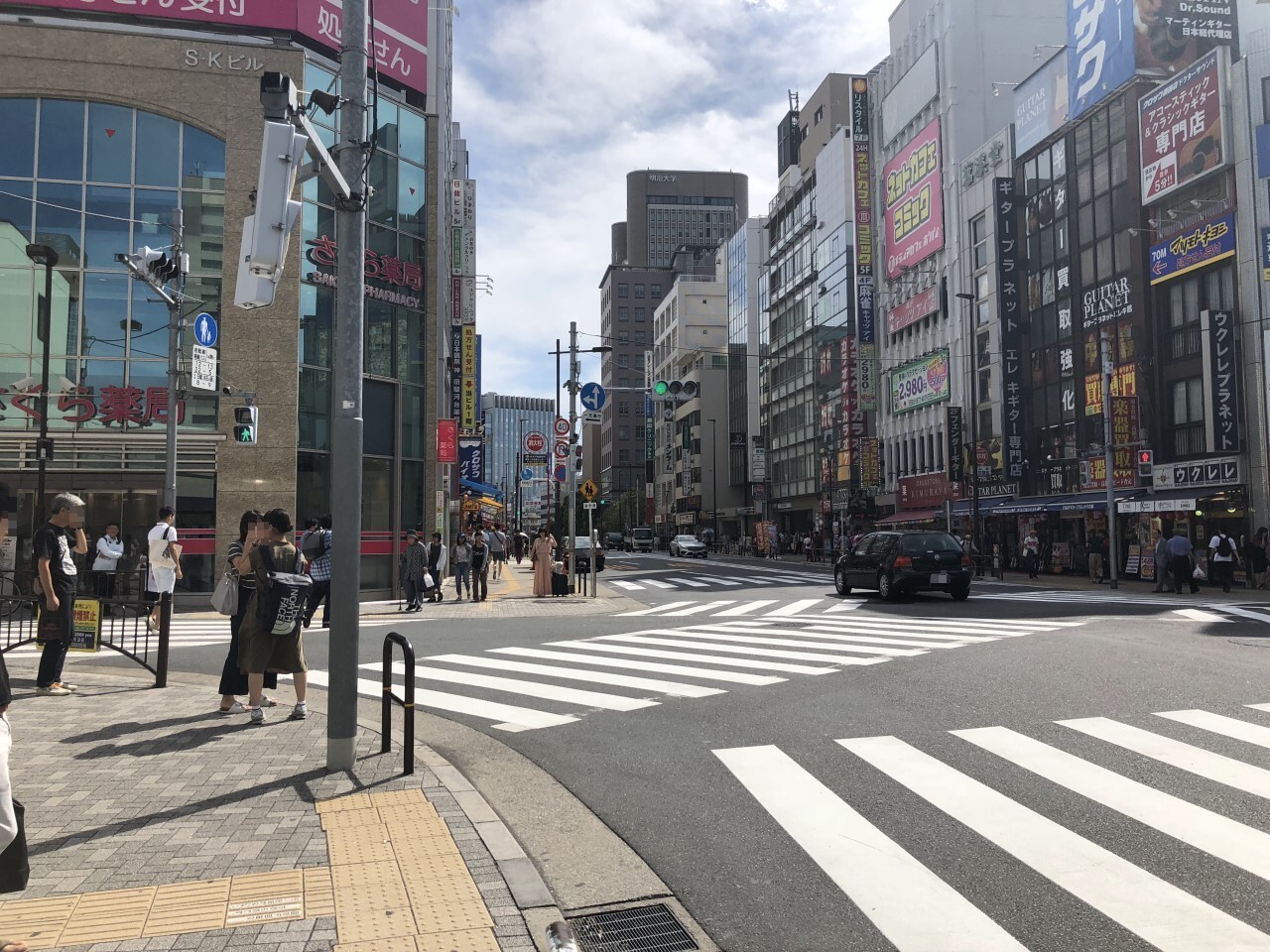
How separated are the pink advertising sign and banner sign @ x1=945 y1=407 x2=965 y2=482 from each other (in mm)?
30106

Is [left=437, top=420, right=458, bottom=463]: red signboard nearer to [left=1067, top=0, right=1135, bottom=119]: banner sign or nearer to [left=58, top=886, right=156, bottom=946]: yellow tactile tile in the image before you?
[left=58, top=886, right=156, bottom=946]: yellow tactile tile

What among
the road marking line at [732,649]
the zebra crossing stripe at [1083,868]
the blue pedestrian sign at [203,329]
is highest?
the blue pedestrian sign at [203,329]

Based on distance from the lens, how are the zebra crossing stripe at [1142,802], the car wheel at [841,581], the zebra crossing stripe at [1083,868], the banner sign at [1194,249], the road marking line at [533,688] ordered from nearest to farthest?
the zebra crossing stripe at [1083,868]
the zebra crossing stripe at [1142,802]
the road marking line at [533,688]
the car wheel at [841,581]
the banner sign at [1194,249]

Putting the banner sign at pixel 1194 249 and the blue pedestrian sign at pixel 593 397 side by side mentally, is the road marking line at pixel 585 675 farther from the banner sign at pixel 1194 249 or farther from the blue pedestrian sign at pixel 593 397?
the banner sign at pixel 1194 249

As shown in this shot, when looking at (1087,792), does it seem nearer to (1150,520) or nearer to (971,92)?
(1150,520)

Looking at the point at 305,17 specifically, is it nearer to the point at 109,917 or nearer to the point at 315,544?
the point at 315,544

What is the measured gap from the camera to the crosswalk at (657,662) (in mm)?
9289

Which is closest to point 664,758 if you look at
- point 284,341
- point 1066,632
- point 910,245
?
point 1066,632

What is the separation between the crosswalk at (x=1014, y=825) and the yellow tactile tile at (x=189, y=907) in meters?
2.53

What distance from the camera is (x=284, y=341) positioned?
22.3 metres

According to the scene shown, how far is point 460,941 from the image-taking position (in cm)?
366

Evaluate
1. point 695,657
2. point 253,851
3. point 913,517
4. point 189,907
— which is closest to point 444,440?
point 695,657

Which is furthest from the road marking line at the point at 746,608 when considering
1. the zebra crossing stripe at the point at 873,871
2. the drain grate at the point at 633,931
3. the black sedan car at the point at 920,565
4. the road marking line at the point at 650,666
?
the drain grate at the point at 633,931

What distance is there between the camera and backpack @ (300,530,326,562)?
44.0 feet
